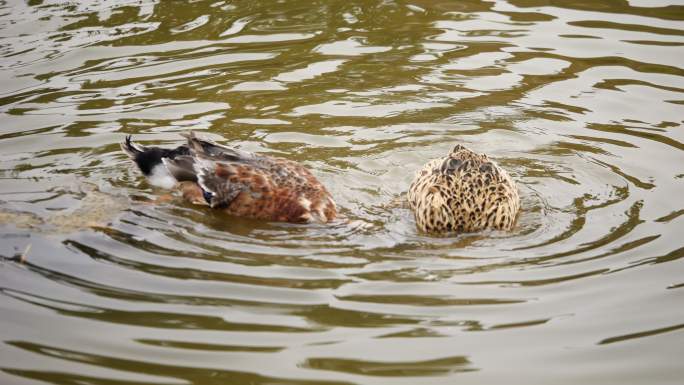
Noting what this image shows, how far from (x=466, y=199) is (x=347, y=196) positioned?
3.91ft

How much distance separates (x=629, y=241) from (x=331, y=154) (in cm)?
321

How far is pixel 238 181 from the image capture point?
8117 mm

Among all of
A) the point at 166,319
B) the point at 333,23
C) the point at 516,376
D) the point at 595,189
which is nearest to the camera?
the point at 516,376

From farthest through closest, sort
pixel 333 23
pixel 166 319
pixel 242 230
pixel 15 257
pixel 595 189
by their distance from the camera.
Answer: pixel 333 23 < pixel 595 189 < pixel 242 230 < pixel 15 257 < pixel 166 319

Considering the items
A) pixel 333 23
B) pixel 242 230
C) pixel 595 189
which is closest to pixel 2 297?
pixel 242 230

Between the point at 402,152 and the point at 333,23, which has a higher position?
the point at 333,23

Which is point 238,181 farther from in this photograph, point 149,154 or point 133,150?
point 133,150

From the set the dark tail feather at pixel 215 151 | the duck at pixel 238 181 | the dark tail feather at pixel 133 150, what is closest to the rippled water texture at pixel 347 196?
the duck at pixel 238 181

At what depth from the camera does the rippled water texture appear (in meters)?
5.70

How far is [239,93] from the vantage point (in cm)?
1057

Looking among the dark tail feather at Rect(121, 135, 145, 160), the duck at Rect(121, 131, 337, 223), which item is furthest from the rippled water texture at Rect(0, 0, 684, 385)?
the dark tail feather at Rect(121, 135, 145, 160)

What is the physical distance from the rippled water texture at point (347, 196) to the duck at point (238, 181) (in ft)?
0.52

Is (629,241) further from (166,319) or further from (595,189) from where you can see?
(166,319)

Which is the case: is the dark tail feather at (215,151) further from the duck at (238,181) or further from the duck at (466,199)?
the duck at (466,199)
